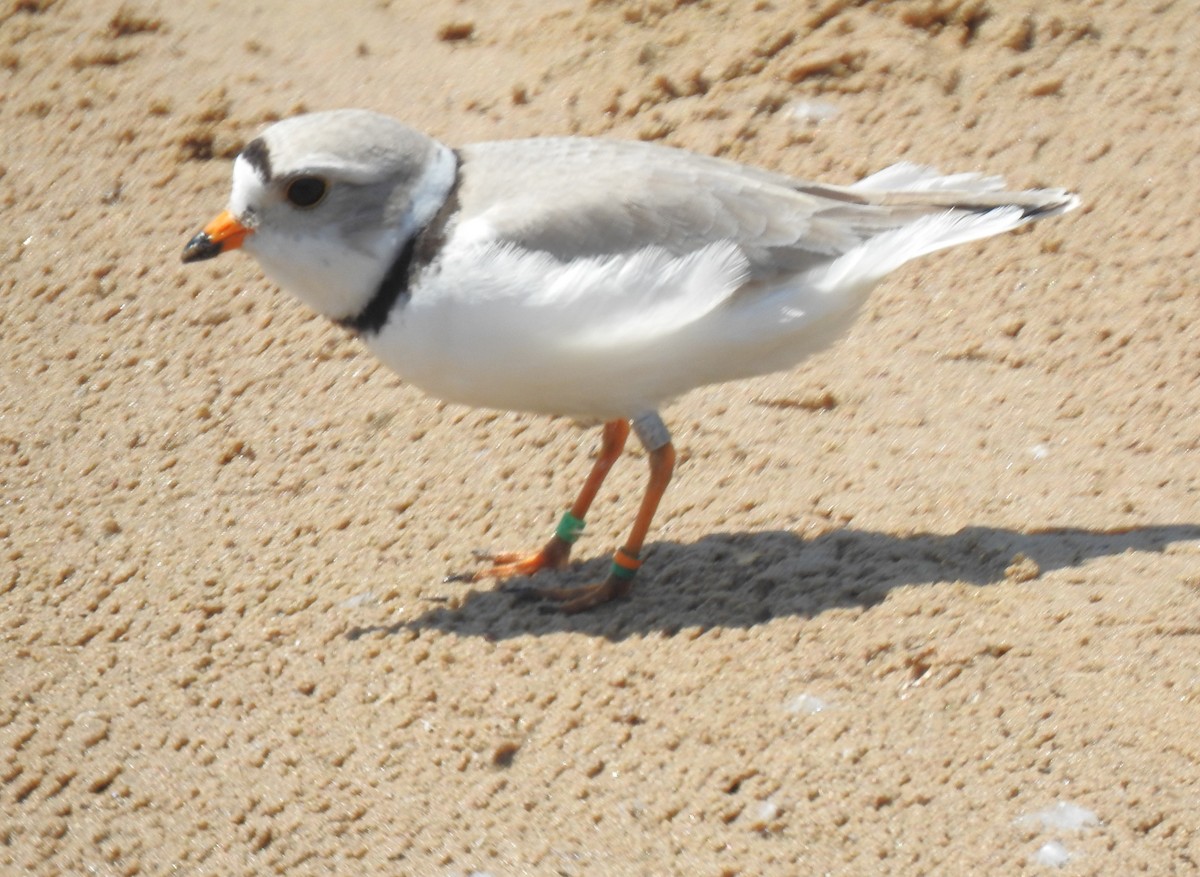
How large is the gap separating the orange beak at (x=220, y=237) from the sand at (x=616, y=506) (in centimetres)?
116

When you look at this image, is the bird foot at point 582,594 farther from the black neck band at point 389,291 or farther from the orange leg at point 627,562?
the black neck band at point 389,291

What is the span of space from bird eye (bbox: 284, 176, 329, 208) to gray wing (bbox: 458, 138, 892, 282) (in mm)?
417

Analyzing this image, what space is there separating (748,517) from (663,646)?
0.74 m

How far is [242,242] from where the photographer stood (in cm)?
412

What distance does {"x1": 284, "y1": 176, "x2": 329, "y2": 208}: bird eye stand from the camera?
4020mm

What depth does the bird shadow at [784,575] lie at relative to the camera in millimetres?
4121

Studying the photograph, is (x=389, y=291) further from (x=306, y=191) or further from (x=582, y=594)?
(x=582, y=594)

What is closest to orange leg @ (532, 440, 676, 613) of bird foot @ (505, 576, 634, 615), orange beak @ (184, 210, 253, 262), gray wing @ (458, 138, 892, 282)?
bird foot @ (505, 576, 634, 615)

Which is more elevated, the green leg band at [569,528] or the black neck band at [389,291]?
the black neck band at [389,291]

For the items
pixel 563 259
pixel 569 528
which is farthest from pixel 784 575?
pixel 563 259

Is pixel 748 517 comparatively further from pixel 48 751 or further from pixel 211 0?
pixel 211 0

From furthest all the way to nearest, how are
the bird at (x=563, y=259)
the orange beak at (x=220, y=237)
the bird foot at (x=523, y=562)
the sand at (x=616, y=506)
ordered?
the bird foot at (x=523, y=562)
the orange beak at (x=220, y=237)
the bird at (x=563, y=259)
the sand at (x=616, y=506)

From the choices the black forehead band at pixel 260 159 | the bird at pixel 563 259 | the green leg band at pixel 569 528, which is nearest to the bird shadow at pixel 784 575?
the bird at pixel 563 259

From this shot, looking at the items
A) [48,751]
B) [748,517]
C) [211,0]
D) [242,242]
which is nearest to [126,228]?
[211,0]
